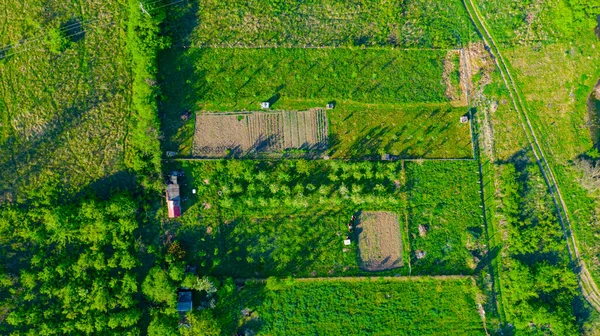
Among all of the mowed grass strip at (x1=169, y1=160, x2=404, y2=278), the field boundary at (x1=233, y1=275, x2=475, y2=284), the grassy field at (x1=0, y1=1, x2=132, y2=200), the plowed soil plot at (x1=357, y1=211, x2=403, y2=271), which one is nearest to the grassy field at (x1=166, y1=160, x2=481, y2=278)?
the mowed grass strip at (x1=169, y1=160, x2=404, y2=278)

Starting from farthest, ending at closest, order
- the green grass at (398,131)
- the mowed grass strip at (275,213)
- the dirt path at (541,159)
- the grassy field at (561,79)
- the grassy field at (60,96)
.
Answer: the grassy field at (561,79) < the dirt path at (541,159) < the green grass at (398,131) < the mowed grass strip at (275,213) < the grassy field at (60,96)

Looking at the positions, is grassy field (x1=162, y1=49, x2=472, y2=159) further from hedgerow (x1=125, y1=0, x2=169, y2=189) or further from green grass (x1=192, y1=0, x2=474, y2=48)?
hedgerow (x1=125, y1=0, x2=169, y2=189)

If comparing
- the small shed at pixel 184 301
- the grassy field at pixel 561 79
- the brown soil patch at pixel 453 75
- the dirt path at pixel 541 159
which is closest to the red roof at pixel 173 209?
the small shed at pixel 184 301

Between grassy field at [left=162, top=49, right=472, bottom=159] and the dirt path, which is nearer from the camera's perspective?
grassy field at [left=162, top=49, right=472, bottom=159]

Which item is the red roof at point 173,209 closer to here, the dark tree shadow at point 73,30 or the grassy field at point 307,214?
the grassy field at point 307,214

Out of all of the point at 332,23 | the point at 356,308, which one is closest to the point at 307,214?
the point at 356,308

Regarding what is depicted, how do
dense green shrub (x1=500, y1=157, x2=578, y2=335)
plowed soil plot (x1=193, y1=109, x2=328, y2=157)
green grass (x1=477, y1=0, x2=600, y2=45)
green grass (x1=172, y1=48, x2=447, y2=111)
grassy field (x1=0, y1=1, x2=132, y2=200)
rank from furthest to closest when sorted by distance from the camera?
green grass (x1=477, y1=0, x2=600, y2=45) < green grass (x1=172, y1=48, x2=447, y2=111) < plowed soil plot (x1=193, y1=109, x2=328, y2=157) < dense green shrub (x1=500, y1=157, x2=578, y2=335) < grassy field (x1=0, y1=1, x2=132, y2=200)

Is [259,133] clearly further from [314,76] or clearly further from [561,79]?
[561,79]
